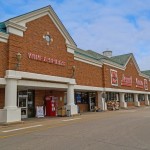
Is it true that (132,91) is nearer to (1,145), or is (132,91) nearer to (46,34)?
(46,34)

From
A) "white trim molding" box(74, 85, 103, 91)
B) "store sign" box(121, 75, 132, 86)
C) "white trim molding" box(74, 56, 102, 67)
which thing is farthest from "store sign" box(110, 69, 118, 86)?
"white trim molding" box(74, 85, 103, 91)

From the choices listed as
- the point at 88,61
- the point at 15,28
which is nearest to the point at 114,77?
the point at 88,61

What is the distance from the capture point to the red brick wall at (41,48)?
2006cm

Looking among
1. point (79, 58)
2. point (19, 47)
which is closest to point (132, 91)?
point (79, 58)

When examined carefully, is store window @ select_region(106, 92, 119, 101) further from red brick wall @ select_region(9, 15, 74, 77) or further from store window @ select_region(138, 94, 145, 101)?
store window @ select_region(138, 94, 145, 101)

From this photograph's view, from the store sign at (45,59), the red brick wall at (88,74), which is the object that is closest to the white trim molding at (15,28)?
the store sign at (45,59)

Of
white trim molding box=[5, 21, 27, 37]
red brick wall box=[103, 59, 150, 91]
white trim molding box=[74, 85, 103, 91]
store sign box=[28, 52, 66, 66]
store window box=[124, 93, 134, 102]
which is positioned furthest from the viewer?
store window box=[124, 93, 134, 102]

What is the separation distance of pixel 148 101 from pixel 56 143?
168 ft

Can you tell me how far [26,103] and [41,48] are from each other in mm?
5919

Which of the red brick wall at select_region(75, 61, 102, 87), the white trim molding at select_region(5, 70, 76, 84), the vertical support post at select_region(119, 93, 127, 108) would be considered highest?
the red brick wall at select_region(75, 61, 102, 87)

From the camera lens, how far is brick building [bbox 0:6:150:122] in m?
19.1

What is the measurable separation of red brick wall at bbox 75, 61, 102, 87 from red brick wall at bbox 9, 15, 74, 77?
8.08 ft

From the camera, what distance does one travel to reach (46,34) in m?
23.4

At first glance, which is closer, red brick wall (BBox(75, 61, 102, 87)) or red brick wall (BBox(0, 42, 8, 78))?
red brick wall (BBox(0, 42, 8, 78))
